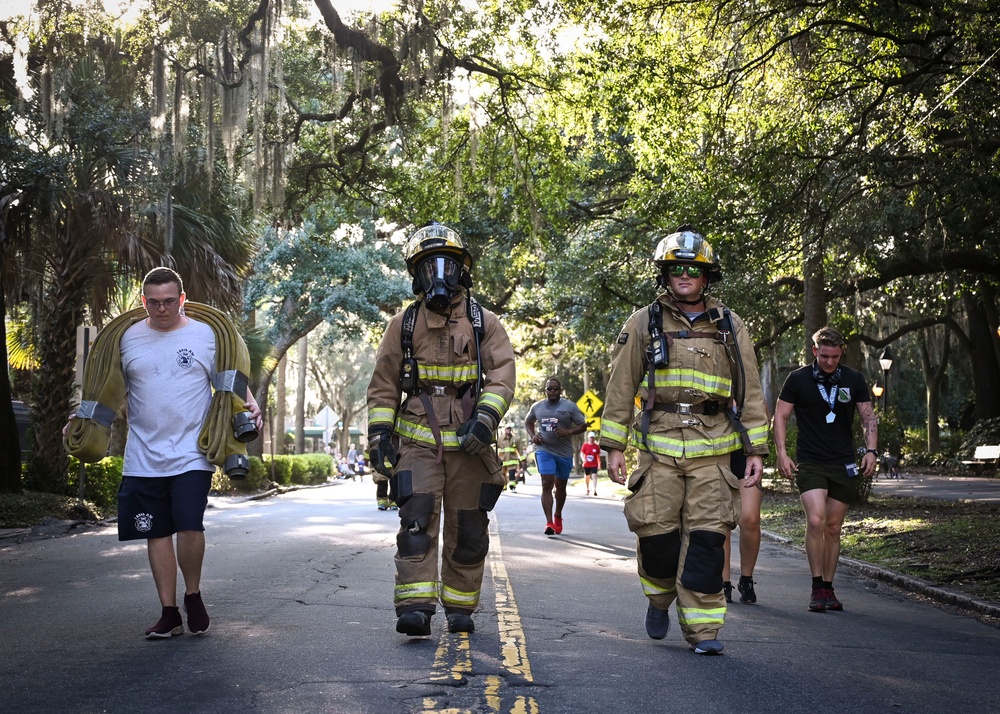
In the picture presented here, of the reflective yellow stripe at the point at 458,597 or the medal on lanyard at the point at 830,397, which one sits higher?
the medal on lanyard at the point at 830,397

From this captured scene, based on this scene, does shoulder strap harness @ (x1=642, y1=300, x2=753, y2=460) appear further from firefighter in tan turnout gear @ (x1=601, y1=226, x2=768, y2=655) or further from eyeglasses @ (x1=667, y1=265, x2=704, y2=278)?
eyeglasses @ (x1=667, y1=265, x2=704, y2=278)

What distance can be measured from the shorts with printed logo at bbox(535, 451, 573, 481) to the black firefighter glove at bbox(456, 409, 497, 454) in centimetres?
755

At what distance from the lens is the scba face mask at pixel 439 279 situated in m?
6.90

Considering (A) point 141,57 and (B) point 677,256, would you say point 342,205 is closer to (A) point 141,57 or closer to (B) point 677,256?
(A) point 141,57

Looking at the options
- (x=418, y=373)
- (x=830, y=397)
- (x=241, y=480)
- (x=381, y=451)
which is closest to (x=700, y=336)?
(x=418, y=373)

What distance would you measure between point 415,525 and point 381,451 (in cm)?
46

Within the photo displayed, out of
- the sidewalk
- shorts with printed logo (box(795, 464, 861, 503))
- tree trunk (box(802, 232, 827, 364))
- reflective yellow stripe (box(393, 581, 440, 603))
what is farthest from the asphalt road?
the sidewalk

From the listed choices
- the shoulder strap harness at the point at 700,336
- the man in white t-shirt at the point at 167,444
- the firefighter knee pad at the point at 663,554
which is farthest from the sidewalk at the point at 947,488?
the man in white t-shirt at the point at 167,444

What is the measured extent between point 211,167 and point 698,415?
1081 centimetres

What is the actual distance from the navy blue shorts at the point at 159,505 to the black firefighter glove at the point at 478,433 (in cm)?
139

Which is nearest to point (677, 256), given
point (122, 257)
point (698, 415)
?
point (698, 415)

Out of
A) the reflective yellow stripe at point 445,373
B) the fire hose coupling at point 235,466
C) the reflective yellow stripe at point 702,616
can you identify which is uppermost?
the reflective yellow stripe at point 445,373

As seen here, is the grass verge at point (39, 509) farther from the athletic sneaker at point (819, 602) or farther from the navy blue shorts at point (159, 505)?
the athletic sneaker at point (819, 602)

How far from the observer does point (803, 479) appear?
8719 millimetres
